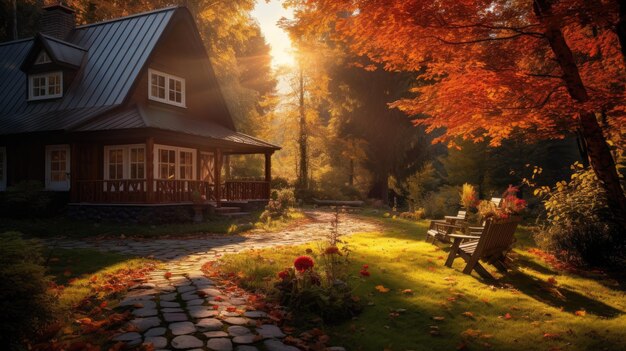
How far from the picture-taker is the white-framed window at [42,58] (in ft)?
53.8

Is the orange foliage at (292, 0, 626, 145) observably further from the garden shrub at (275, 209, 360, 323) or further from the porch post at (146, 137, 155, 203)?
the porch post at (146, 137, 155, 203)

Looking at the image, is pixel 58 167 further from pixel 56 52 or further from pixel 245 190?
pixel 245 190

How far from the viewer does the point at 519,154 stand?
76.1ft

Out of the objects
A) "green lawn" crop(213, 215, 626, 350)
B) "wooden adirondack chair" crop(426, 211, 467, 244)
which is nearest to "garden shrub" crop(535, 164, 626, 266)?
"green lawn" crop(213, 215, 626, 350)

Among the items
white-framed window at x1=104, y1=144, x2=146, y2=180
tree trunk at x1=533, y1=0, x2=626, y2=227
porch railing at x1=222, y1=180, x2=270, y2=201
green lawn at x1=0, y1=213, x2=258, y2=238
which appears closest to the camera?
tree trunk at x1=533, y1=0, x2=626, y2=227

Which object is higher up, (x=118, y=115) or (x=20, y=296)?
(x=118, y=115)

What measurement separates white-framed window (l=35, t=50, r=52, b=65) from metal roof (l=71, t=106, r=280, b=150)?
4749mm

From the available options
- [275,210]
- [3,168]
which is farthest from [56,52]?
[275,210]

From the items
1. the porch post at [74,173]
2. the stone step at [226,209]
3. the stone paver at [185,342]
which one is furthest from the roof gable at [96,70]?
the stone paver at [185,342]

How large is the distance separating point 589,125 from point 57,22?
20672 millimetres

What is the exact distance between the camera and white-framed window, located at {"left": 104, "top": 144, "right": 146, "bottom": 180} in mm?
15391

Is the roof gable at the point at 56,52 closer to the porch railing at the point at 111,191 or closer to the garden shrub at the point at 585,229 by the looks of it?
the porch railing at the point at 111,191

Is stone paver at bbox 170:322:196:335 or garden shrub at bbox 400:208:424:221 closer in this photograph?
stone paver at bbox 170:322:196:335

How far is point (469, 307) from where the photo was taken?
5180 millimetres
